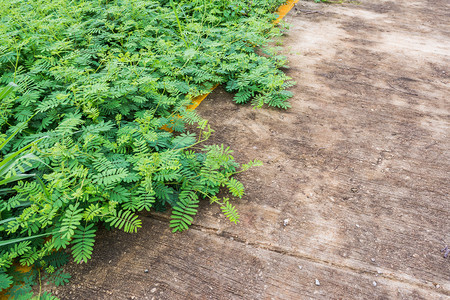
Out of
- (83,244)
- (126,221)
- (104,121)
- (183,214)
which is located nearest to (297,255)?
(183,214)

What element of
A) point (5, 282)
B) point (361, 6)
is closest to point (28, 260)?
point (5, 282)

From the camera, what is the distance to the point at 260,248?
2.16 m

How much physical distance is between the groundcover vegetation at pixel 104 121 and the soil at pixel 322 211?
0.16 m

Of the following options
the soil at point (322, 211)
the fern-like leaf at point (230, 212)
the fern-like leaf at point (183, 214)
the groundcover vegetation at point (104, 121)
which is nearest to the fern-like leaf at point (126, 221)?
the groundcover vegetation at point (104, 121)

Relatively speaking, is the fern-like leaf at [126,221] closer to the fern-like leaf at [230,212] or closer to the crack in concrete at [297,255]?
the crack in concrete at [297,255]

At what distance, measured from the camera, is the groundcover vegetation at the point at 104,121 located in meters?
2.08

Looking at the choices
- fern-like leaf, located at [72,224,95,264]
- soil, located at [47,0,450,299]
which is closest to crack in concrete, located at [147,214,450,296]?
soil, located at [47,0,450,299]

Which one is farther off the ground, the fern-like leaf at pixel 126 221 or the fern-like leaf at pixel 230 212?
the fern-like leaf at pixel 126 221

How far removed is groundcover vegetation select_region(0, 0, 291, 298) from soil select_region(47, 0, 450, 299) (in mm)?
159

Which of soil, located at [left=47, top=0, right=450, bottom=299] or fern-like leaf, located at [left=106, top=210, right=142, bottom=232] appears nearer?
soil, located at [left=47, top=0, right=450, bottom=299]

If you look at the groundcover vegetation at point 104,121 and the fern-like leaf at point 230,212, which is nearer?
the groundcover vegetation at point 104,121

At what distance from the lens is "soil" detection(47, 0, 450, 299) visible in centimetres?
198

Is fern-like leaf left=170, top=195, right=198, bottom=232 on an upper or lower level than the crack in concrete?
upper

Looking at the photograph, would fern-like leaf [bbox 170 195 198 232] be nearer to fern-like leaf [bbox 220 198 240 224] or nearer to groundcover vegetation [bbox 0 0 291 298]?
groundcover vegetation [bbox 0 0 291 298]
